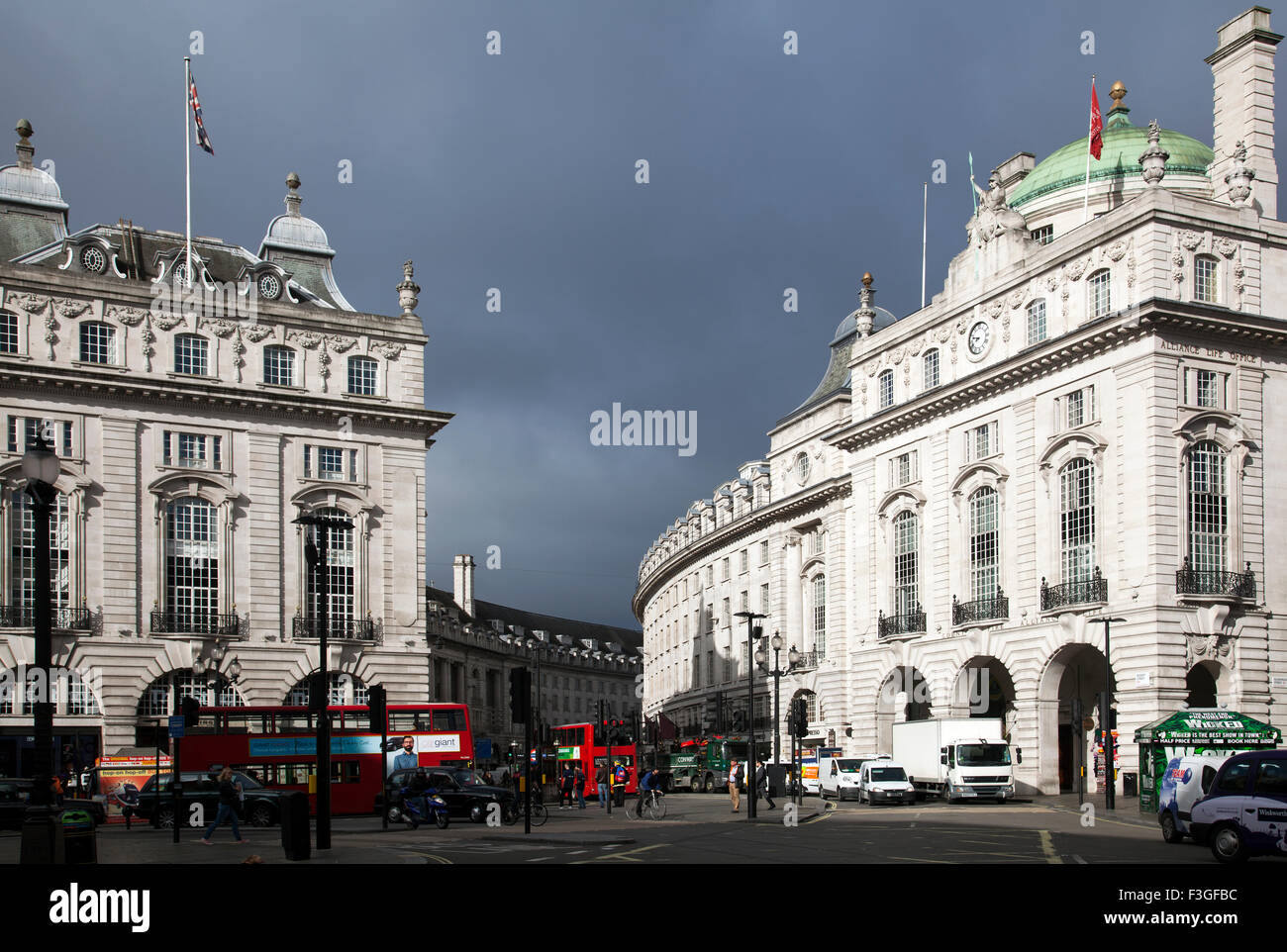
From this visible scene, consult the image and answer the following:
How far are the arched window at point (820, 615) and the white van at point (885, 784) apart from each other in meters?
23.8

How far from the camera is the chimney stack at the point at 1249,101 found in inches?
1971

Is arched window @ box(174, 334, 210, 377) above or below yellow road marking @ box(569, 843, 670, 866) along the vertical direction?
above

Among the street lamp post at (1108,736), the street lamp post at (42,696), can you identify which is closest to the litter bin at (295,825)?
the street lamp post at (42,696)

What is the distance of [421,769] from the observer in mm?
36906

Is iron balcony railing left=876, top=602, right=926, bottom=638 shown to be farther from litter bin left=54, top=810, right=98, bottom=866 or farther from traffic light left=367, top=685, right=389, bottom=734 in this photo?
litter bin left=54, top=810, right=98, bottom=866

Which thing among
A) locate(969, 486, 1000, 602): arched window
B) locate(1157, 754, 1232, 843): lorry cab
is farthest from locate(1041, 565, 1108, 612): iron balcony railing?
locate(1157, 754, 1232, 843): lorry cab

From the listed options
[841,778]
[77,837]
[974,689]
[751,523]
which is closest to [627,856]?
[77,837]

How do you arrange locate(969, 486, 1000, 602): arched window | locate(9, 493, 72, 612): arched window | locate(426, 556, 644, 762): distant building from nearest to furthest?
locate(9, 493, 72, 612): arched window, locate(969, 486, 1000, 602): arched window, locate(426, 556, 644, 762): distant building

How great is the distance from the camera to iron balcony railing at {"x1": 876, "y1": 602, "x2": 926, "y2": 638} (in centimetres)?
5831

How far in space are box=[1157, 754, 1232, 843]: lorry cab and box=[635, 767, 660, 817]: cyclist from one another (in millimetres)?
15948

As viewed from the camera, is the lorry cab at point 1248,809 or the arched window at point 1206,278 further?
the arched window at point 1206,278

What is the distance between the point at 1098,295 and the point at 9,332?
41678mm

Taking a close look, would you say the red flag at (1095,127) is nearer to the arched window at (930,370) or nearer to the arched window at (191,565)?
the arched window at (930,370)
